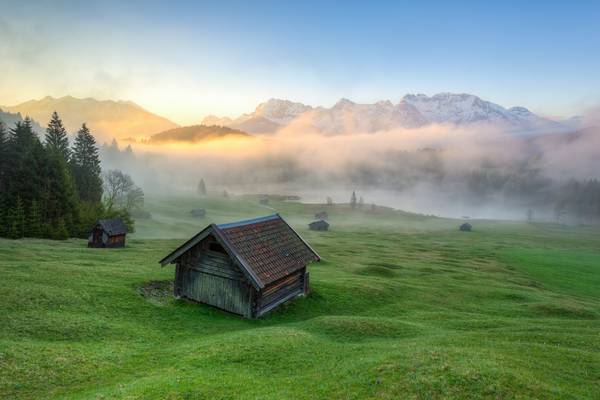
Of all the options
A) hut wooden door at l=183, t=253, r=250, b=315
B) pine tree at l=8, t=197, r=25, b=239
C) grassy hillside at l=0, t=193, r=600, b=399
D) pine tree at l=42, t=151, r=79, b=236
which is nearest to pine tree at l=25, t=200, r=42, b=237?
pine tree at l=8, t=197, r=25, b=239

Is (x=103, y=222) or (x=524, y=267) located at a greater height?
(x=103, y=222)

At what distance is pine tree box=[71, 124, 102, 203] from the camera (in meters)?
91.0

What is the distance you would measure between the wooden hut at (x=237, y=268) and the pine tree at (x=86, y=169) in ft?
237

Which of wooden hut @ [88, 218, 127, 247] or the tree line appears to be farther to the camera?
the tree line

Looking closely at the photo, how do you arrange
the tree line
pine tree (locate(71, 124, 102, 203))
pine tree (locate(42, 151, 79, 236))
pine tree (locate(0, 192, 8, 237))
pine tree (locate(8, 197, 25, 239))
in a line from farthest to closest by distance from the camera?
pine tree (locate(71, 124, 102, 203)) → pine tree (locate(42, 151, 79, 236)) → the tree line → pine tree (locate(8, 197, 25, 239)) → pine tree (locate(0, 192, 8, 237))

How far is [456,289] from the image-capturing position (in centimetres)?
4353

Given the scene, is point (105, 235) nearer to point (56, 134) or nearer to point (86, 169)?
point (86, 169)

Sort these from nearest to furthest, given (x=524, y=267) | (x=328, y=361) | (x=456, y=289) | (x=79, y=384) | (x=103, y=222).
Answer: (x=79, y=384) → (x=328, y=361) → (x=456, y=289) → (x=103, y=222) → (x=524, y=267)

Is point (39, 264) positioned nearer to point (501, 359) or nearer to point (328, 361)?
point (328, 361)

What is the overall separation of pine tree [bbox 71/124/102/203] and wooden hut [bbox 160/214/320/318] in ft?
237

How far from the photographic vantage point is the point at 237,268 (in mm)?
28625

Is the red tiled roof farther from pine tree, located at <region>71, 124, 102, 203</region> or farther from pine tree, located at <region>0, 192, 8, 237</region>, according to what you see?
pine tree, located at <region>71, 124, 102, 203</region>

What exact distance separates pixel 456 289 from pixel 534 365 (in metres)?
28.4

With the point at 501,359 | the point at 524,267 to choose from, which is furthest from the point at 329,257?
the point at 501,359
